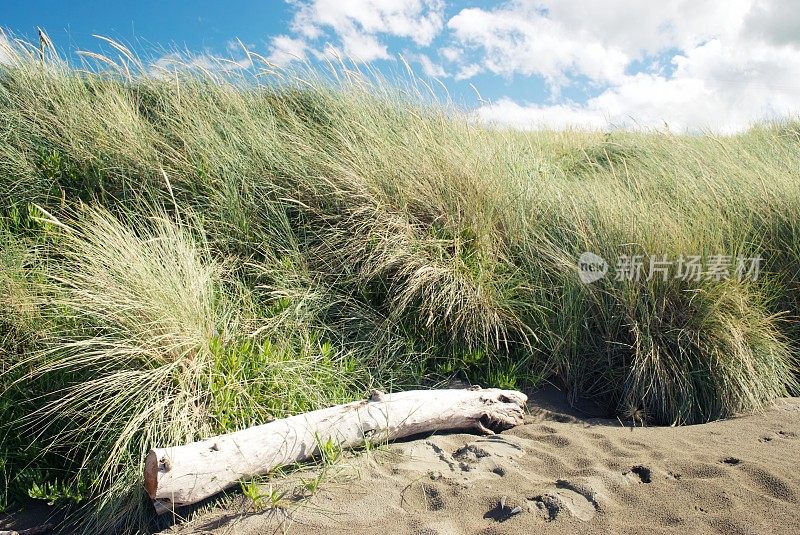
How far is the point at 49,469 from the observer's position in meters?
3.58

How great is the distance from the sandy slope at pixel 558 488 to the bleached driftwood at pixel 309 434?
0.11 m

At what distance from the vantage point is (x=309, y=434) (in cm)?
335

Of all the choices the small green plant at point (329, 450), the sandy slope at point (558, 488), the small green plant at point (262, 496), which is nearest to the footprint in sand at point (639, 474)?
the sandy slope at point (558, 488)

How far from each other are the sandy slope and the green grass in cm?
59

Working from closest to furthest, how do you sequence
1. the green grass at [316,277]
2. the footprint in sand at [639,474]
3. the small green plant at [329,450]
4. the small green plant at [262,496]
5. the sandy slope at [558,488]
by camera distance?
the sandy slope at [558,488] < the small green plant at [262,496] < the footprint in sand at [639,474] < the small green plant at [329,450] < the green grass at [316,277]

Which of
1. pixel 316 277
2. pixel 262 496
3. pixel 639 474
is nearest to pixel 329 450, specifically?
pixel 262 496

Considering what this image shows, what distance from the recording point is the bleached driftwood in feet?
9.87

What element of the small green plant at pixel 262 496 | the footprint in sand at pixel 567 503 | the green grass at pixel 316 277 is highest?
Answer: the green grass at pixel 316 277

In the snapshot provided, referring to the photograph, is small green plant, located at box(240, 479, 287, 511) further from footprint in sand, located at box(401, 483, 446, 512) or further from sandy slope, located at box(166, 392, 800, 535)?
footprint in sand, located at box(401, 483, 446, 512)

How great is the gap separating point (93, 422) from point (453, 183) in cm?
314

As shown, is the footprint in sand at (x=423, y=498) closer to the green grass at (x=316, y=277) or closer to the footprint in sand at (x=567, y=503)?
the footprint in sand at (x=567, y=503)

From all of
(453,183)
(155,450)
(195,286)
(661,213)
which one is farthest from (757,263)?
(155,450)

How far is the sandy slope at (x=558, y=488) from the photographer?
2867 mm

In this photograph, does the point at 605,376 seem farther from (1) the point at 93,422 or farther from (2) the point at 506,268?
(1) the point at 93,422
